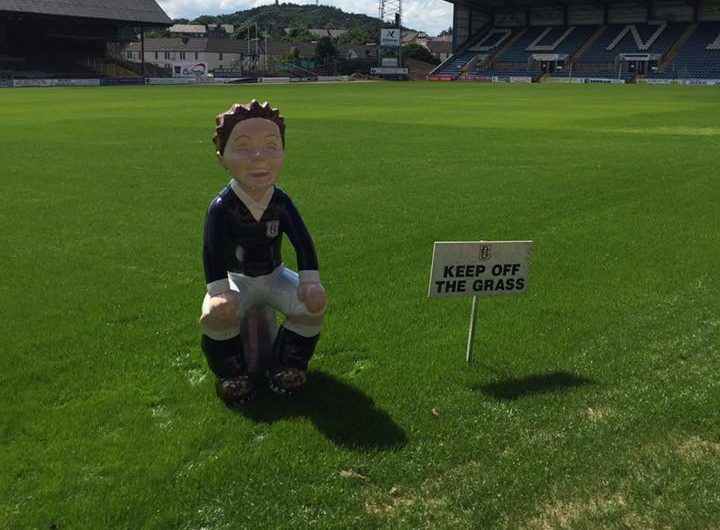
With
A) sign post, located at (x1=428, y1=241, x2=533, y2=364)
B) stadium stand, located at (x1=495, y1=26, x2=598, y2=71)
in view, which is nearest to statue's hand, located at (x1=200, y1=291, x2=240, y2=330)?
sign post, located at (x1=428, y1=241, x2=533, y2=364)

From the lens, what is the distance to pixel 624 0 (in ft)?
255

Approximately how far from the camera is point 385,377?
182 inches

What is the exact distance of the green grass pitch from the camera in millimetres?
3361

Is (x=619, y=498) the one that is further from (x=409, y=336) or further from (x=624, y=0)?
(x=624, y=0)

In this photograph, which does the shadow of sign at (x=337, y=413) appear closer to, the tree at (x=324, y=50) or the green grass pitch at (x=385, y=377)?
the green grass pitch at (x=385, y=377)

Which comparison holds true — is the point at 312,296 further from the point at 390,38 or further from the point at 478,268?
the point at 390,38

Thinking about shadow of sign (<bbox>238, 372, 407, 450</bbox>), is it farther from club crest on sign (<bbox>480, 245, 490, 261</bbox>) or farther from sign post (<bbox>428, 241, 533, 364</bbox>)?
club crest on sign (<bbox>480, 245, 490, 261</bbox>)

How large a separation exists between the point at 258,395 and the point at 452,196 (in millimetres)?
7053

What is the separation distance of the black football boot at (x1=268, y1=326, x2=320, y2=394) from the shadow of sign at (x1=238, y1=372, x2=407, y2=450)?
10 cm

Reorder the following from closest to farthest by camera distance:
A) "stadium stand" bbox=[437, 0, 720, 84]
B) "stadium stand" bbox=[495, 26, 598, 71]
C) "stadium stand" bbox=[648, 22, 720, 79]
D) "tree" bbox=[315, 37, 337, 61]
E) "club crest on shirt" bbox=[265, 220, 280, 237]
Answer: "club crest on shirt" bbox=[265, 220, 280, 237] < "stadium stand" bbox=[648, 22, 720, 79] < "stadium stand" bbox=[437, 0, 720, 84] < "stadium stand" bbox=[495, 26, 598, 71] < "tree" bbox=[315, 37, 337, 61]

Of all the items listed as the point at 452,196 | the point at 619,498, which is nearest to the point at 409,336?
the point at 619,498

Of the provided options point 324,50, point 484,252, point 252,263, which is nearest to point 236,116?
point 252,263

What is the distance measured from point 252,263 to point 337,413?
1.01m

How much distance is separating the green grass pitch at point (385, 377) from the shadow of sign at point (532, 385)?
0.02 meters
